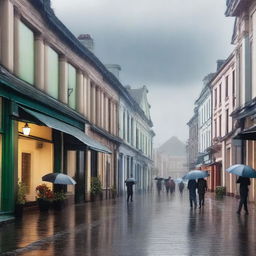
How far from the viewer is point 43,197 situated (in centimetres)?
2195

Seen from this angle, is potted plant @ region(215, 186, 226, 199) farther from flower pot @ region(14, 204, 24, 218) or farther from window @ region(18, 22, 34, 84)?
flower pot @ region(14, 204, 24, 218)

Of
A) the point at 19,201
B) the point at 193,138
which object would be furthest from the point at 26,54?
the point at 193,138

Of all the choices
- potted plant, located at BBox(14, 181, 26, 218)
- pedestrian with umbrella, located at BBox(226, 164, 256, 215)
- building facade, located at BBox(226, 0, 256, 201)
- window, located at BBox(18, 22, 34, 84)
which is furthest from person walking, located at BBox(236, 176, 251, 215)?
window, located at BBox(18, 22, 34, 84)

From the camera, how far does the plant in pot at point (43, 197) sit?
72.0 feet

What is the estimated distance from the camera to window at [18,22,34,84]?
65.8ft

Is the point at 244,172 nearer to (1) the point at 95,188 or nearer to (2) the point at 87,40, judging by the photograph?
(1) the point at 95,188

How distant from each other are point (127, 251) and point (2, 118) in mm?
7924

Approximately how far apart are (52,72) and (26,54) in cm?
A: 423

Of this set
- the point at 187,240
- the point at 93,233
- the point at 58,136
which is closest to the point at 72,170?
the point at 58,136

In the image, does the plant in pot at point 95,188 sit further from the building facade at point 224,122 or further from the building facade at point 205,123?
the building facade at point 205,123

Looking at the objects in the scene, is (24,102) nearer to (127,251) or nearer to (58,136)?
(58,136)

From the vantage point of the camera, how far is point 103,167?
37625 mm

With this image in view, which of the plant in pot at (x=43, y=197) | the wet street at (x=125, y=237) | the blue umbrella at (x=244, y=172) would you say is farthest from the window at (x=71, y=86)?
the wet street at (x=125, y=237)

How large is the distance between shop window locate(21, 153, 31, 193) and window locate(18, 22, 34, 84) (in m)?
2.93
